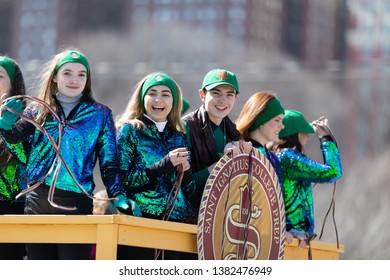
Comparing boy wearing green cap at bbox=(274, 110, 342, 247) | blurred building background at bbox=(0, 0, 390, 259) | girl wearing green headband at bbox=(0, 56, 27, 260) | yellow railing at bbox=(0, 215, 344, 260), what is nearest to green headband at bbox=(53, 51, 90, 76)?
girl wearing green headband at bbox=(0, 56, 27, 260)

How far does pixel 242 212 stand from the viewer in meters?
8.91

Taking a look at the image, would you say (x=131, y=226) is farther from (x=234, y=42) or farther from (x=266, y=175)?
(x=234, y=42)

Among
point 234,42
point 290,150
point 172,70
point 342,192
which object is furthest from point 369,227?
point 234,42

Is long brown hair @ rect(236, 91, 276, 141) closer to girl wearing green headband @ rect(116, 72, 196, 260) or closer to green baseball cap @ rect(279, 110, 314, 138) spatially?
green baseball cap @ rect(279, 110, 314, 138)

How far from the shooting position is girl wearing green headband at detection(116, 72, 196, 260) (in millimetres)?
8898

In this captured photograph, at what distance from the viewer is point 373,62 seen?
11775 cm

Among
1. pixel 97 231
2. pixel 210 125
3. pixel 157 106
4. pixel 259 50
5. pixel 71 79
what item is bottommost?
pixel 97 231

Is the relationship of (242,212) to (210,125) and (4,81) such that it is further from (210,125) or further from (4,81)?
(4,81)

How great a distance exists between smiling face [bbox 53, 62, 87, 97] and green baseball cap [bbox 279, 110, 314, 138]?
2404mm

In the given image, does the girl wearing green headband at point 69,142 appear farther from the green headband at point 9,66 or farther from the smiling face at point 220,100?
the smiling face at point 220,100

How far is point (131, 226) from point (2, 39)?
12749cm

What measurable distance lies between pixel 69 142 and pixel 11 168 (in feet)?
2.12

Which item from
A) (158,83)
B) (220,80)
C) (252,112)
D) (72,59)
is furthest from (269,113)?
(72,59)
